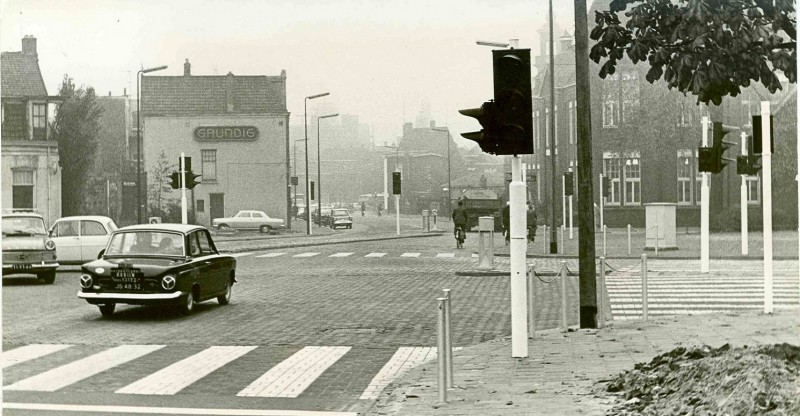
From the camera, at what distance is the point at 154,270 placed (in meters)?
16.1

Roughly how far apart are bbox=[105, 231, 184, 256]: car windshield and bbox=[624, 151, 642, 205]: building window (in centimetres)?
3918

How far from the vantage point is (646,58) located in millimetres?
8430

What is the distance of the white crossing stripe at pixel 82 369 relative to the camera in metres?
10.4

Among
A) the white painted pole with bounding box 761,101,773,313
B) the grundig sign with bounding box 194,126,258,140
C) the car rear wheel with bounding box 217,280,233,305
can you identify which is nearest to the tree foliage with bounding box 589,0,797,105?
the white painted pole with bounding box 761,101,773,313

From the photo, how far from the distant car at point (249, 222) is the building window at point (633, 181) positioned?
23.0m

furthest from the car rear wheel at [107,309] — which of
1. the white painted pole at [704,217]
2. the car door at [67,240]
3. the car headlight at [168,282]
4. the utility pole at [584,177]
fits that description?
the white painted pole at [704,217]

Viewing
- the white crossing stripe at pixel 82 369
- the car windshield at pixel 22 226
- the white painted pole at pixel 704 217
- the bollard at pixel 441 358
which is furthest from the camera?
the car windshield at pixel 22 226

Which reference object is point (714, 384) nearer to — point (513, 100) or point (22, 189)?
point (513, 100)

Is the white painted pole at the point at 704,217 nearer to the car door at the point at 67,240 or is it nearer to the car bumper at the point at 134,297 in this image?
the car bumper at the point at 134,297

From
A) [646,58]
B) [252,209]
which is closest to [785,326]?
[646,58]

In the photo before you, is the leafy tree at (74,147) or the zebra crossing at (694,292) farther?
the leafy tree at (74,147)

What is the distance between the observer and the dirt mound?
21.9 feet

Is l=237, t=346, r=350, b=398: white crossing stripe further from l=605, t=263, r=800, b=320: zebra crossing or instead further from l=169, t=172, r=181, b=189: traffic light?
l=169, t=172, r=181, b=189: traffic light

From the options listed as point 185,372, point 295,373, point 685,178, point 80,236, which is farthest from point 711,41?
point 685,178
